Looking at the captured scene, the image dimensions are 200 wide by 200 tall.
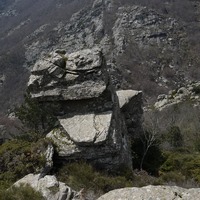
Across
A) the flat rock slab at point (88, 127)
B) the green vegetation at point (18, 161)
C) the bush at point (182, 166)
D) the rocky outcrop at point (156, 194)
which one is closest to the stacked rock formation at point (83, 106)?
the flat rock slab at point (88, 127)

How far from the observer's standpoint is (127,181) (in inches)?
626

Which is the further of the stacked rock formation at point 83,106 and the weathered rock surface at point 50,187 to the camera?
the stacked rock formation at point 83,106

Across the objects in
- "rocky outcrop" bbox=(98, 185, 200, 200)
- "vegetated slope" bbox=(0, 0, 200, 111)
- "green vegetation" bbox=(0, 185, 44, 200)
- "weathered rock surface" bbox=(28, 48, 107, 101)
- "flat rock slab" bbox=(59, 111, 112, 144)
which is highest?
"rocky outcrop" bbox=(98, 185, 200, 200)

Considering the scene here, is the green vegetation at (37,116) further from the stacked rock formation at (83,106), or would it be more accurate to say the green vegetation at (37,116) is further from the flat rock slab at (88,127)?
the flat rock slab at (88,127)

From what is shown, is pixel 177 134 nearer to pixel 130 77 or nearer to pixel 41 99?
pixel 41 99

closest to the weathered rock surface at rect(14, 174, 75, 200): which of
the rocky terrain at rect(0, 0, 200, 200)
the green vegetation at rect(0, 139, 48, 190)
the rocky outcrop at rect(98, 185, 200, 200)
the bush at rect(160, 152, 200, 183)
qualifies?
the rocky terrain at rect(0, 0, 200, 200)

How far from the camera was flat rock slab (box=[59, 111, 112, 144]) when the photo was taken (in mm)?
15891

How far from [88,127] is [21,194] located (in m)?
5.53

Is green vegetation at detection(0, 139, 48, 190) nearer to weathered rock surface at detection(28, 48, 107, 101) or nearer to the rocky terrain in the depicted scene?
the rocky terrain

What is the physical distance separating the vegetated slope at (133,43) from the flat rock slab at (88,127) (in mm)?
80001

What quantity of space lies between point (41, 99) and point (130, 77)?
9735 cm

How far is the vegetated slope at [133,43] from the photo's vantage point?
11631 cm

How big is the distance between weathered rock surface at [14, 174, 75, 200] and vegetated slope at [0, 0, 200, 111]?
84.2 meters

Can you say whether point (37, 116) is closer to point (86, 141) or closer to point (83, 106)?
point (83, 106)
